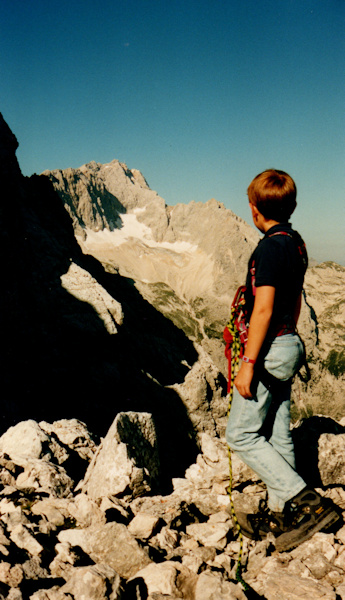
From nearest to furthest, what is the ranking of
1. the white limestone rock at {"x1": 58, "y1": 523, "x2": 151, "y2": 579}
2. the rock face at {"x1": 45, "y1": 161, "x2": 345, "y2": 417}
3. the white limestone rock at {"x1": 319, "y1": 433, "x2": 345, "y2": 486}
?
the white limestone rock at {"x1": 58, "y1": 523, "x2": 151, "y2": 579}, the white limestone rock at {"x1": 319, "y1": 433, "x2": 345, "y2": 486}, the rock face at {"x1": 45, "y1": 161, "x2": 345, "y2": 417}

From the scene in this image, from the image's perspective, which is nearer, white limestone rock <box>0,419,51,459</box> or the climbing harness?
the climbing harness

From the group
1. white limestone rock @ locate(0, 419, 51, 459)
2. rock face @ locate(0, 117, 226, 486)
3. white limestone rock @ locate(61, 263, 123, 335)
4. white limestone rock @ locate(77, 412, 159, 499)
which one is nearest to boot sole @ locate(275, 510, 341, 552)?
white limestone rock @ locate(77, 412, 159, 499)

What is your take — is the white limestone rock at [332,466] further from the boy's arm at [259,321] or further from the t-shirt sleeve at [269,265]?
the t-shirt sleeve at [269,265]

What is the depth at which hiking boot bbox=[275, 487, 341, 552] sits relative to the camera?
12.8 feet

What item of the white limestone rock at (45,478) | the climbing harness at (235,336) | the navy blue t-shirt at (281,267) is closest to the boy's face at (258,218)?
the navy blue t-shirt at (281,267)

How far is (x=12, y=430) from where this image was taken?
7.07 metres

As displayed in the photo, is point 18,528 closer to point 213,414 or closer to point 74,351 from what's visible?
point 213,414

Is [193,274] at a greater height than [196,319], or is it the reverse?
[193,274]

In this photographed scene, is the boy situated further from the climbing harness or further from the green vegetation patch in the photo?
the green vegetation patch

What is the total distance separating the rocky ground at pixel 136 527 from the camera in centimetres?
332

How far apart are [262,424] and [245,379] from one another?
0.76 meters

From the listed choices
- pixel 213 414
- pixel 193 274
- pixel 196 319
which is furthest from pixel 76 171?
pixel 213 414

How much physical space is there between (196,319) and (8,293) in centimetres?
12327

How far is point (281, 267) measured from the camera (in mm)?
3689
